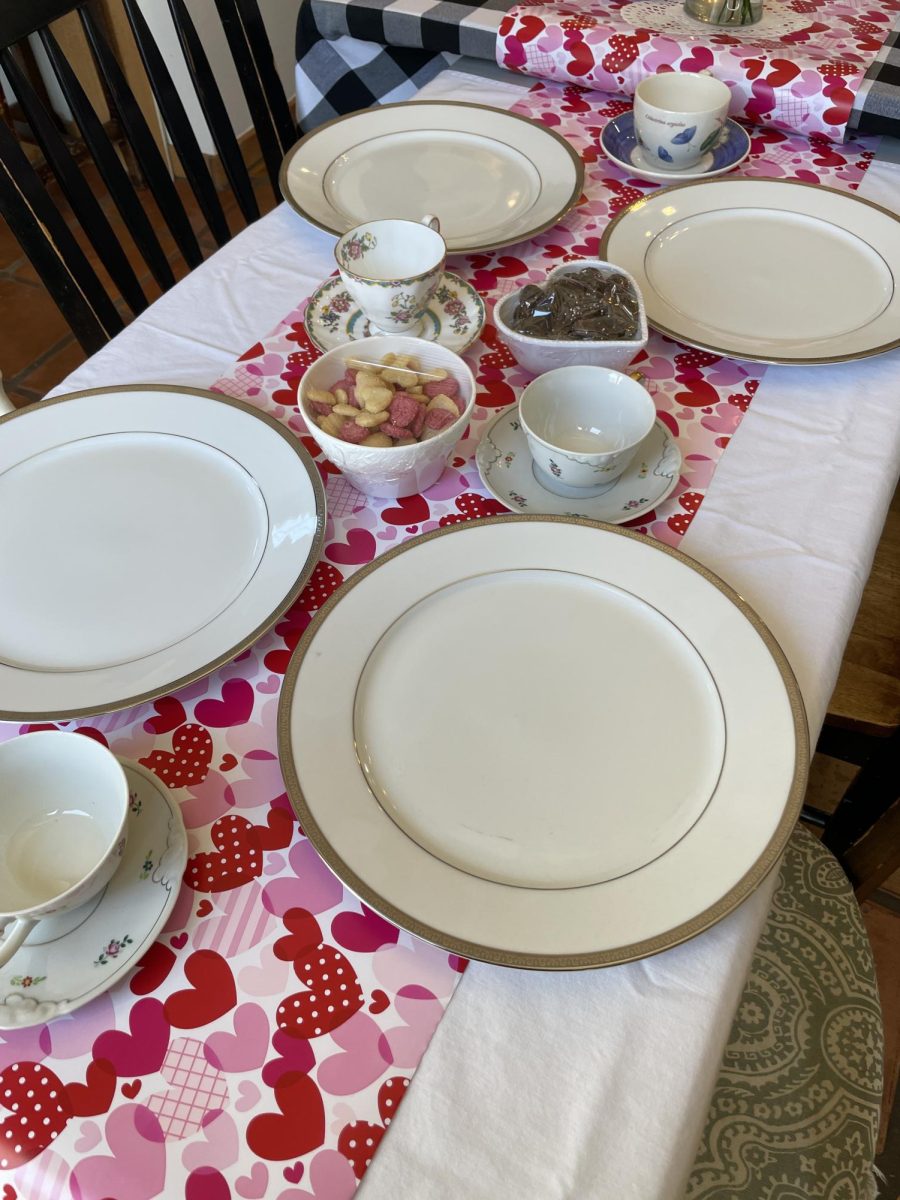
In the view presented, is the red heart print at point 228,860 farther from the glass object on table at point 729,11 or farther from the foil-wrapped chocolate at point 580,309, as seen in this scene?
the glass object on table at point 729,11

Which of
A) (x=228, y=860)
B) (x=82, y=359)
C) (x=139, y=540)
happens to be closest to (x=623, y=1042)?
(x=228, y=860)

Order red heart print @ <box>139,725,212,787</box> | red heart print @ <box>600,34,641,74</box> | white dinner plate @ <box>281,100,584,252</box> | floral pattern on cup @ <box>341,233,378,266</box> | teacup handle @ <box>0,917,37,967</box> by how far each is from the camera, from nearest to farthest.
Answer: teacup handle @ <box>0,917,37,967</box> → red heart print @ <box>139,725,212,787</box> → floral pattern on cup @ <box>341,233,378,266</box> → white dinner plate @ <box>281,100,584,252</box> → red heart print @ <box>600,34,641,74</box>

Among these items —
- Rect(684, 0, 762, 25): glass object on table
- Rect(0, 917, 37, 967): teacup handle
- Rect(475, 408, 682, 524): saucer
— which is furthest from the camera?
Rect(684, 0, 762, 25): glass object on table

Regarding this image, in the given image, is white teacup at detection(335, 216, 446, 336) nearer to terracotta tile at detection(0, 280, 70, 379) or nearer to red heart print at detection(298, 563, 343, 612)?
red heart print at detection(298, 563, 343, 612)

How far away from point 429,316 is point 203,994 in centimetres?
54

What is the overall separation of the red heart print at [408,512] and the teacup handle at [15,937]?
1.12 ft

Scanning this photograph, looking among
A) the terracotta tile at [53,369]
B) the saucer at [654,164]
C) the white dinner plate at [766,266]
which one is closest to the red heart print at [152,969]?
the white dinner plate at [766,266]

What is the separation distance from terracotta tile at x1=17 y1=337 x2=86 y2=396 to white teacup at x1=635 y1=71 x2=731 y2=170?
1.37m

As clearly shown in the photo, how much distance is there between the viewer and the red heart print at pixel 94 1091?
0.40 meters

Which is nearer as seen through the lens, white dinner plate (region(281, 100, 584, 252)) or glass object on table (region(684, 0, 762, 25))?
white dinner plate (region(281, 100, 584, 252))

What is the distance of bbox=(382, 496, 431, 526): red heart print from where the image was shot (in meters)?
0.63

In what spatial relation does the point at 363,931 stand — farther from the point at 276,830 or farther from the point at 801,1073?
the point at 801,1073

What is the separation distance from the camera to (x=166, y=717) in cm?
54

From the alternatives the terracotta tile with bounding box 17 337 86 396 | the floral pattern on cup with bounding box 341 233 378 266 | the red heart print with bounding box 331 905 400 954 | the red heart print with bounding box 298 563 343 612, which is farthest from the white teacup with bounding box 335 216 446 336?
the terracotta tile with bounding box 17 337 86 396
